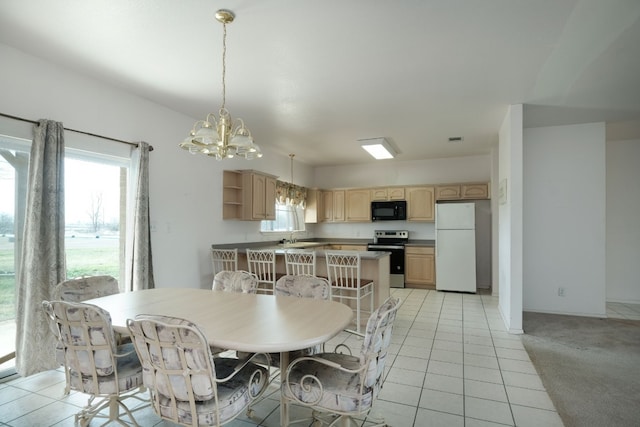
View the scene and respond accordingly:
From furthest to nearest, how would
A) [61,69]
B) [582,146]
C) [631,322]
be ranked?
[582,146] → [631,322] → [61,69]

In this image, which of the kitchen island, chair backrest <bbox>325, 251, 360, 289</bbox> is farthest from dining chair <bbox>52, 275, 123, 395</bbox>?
chair backrest <bbox>325, 251, 360, 289</bbox>

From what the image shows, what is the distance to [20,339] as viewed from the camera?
2668mm

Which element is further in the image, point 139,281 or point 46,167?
point 139,281

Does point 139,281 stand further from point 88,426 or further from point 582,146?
point 582,146

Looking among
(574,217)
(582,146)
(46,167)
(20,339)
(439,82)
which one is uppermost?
(439,82)

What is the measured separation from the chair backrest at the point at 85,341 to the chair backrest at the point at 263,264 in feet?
7.87

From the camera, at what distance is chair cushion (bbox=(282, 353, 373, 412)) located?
64.6 inches

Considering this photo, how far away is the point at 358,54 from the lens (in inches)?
107

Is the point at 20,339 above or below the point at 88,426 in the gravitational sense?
above

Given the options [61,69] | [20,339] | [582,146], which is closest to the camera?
[20,339]

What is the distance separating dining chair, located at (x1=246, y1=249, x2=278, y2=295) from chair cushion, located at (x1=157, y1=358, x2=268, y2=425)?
2.32 metres

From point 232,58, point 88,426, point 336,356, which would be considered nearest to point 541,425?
point 336,356

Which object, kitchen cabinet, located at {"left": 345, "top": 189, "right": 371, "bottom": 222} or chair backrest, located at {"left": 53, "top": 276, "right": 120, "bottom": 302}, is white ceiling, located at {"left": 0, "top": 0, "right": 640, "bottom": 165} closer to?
chair backrest, located at {"left": 53, "top": 276, "right": 120, "bottom": 302}

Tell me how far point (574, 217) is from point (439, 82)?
3059 mm
